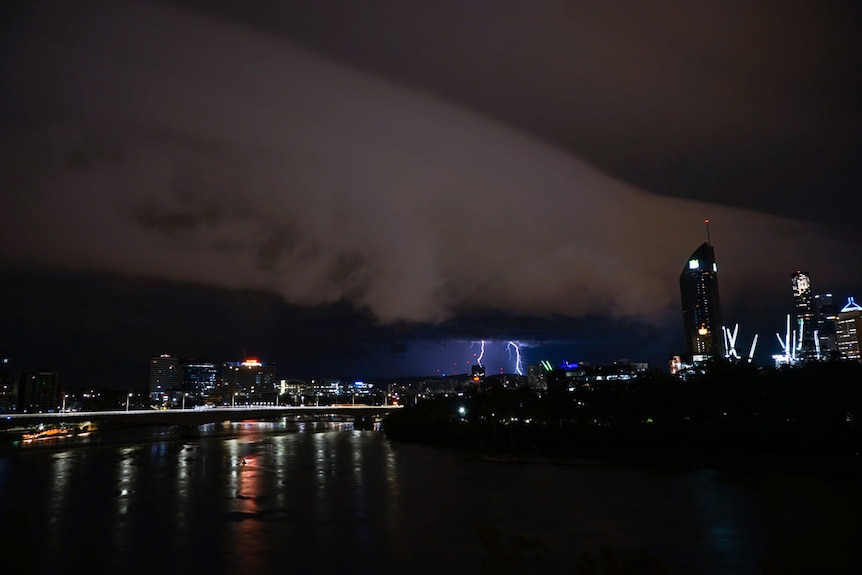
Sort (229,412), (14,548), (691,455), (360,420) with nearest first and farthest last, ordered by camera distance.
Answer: (14,548) < (691,455) < (229,412) < (360,420)

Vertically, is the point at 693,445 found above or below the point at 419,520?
below

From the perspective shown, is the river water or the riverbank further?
the riverbank

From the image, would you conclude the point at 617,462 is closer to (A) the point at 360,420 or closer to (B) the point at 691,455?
(B) the point at 691,455

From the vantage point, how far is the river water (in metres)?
27.1

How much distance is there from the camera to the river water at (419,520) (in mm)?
27141

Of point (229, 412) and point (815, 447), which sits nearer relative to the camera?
point (815, 447)

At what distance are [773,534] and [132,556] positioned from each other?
3342cm

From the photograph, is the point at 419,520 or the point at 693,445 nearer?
the point at 419,520

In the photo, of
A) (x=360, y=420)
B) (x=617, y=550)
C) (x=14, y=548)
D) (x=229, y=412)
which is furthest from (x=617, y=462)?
(x=360, y=420)

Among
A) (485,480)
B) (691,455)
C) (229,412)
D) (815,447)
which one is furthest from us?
(229,412)

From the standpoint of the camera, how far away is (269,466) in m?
64.4

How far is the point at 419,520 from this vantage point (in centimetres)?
3616

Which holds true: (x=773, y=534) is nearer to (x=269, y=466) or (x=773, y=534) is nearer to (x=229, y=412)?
(x=269, y=466)

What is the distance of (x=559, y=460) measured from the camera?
215 ft
